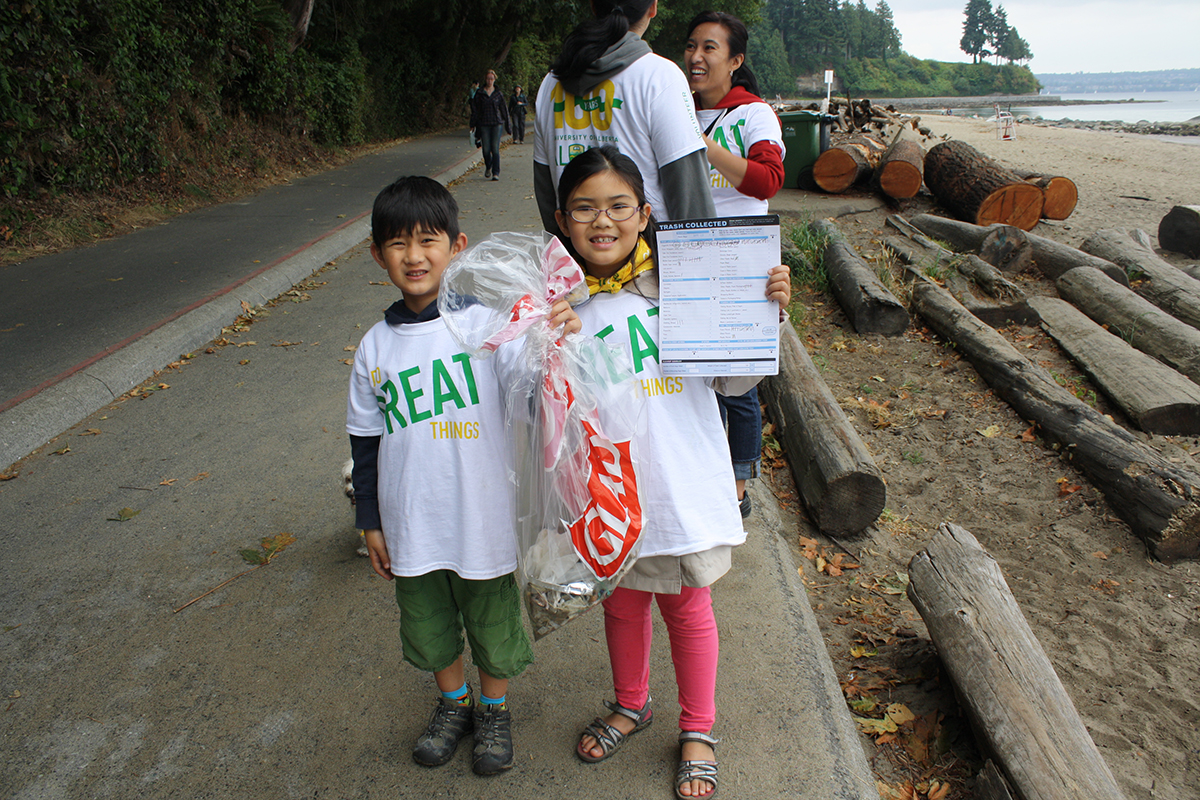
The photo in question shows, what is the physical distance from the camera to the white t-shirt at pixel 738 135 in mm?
3037

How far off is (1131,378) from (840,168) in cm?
743

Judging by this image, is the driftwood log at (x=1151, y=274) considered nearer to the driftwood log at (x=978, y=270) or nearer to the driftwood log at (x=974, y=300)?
the driftwood log at (x=978, y=270)

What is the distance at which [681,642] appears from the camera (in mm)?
1988

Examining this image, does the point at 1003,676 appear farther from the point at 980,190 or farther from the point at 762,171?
the point at 980,190

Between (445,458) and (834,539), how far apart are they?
2323 mm

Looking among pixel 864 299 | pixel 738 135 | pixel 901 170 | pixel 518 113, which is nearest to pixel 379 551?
pixel 738 135

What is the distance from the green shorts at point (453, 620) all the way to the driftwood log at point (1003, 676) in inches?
52.7

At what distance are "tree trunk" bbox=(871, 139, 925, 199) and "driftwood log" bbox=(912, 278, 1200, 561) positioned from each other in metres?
6.17

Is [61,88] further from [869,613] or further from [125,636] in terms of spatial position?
[869,613]

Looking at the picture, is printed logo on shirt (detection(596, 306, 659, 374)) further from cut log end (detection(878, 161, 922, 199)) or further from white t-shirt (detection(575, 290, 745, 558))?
cut log end (detection(878, 161, 922, 199))

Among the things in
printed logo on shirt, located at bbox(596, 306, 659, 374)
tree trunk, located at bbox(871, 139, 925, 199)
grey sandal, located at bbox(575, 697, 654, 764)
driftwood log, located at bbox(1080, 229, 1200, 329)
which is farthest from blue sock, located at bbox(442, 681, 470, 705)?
tree trunk, located at bbox(871, 139, 925, 199)

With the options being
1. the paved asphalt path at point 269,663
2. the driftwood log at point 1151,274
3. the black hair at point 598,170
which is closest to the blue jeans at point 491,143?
the driftwood log at point 1151,274

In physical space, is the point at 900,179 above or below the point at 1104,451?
above

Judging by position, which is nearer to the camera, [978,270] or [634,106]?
[634,106]
